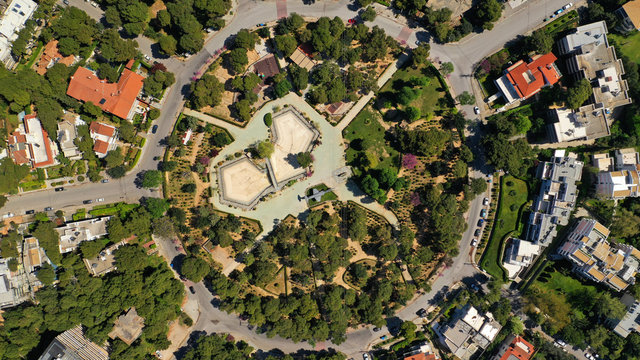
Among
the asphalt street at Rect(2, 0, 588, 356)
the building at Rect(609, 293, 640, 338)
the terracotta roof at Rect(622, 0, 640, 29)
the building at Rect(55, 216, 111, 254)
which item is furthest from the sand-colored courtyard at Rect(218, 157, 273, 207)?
the terracotta roof at Rect(622, 0, 640, 29)

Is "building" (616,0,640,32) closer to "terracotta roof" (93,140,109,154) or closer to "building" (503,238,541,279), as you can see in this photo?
"building" (503,238,541,279)

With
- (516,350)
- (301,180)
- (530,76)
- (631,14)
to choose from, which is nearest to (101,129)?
(301,180)

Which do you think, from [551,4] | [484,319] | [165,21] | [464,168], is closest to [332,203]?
[464,168]

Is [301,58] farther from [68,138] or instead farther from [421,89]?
[68,138]

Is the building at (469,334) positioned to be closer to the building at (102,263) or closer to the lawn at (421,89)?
the lawn at (421,89)

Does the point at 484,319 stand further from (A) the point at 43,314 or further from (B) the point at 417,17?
(A) the point at 43,314

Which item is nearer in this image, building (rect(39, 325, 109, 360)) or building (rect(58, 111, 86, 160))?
building (rect(39, 325, 109, 360))

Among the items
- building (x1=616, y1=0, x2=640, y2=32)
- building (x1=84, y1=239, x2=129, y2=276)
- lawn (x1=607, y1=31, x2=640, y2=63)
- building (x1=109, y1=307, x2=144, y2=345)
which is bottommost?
building (x1=109, y1=307, x2=144, y2=345)
